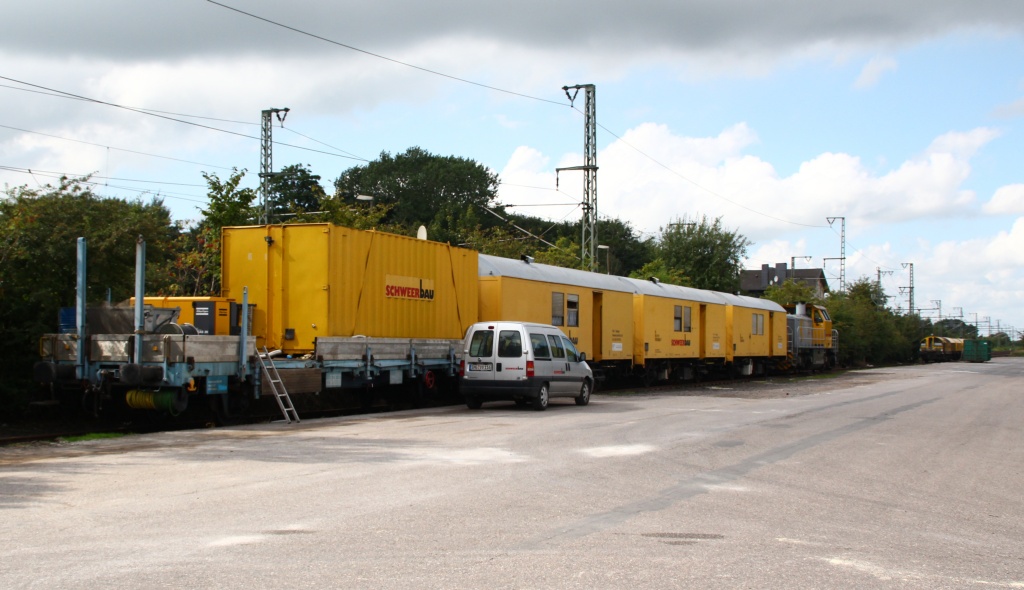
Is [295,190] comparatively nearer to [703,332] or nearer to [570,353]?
[703,332]

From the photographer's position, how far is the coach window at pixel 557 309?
2312cm

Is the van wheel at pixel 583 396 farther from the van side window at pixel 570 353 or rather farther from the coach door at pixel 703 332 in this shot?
the coach door at pixel 703 332

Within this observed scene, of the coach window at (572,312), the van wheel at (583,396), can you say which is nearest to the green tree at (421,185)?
the coach window at (572,312)

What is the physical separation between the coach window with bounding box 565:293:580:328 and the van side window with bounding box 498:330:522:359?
562cm

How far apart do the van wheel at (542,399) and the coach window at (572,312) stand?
17.5ft

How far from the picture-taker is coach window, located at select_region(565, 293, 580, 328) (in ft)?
78.1

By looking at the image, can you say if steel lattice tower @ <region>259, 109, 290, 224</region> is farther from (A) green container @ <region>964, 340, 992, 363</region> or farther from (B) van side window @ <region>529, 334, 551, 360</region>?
(A) green container @ <region>964, 340, 992, 363</region>

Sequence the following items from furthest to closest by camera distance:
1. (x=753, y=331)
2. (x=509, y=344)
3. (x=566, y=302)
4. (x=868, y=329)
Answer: (x=868, y=329)
(x=753, y=331)
(x=566, y=302)
(x=509, y=344)

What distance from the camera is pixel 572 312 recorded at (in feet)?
78.9

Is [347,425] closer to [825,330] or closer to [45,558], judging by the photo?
[45,558]

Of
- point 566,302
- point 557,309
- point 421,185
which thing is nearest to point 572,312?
point 566,302

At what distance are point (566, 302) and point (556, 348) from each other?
187 inches

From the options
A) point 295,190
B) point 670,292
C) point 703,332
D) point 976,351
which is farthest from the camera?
point 976,351

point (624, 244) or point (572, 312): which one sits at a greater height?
point (624, 244)
